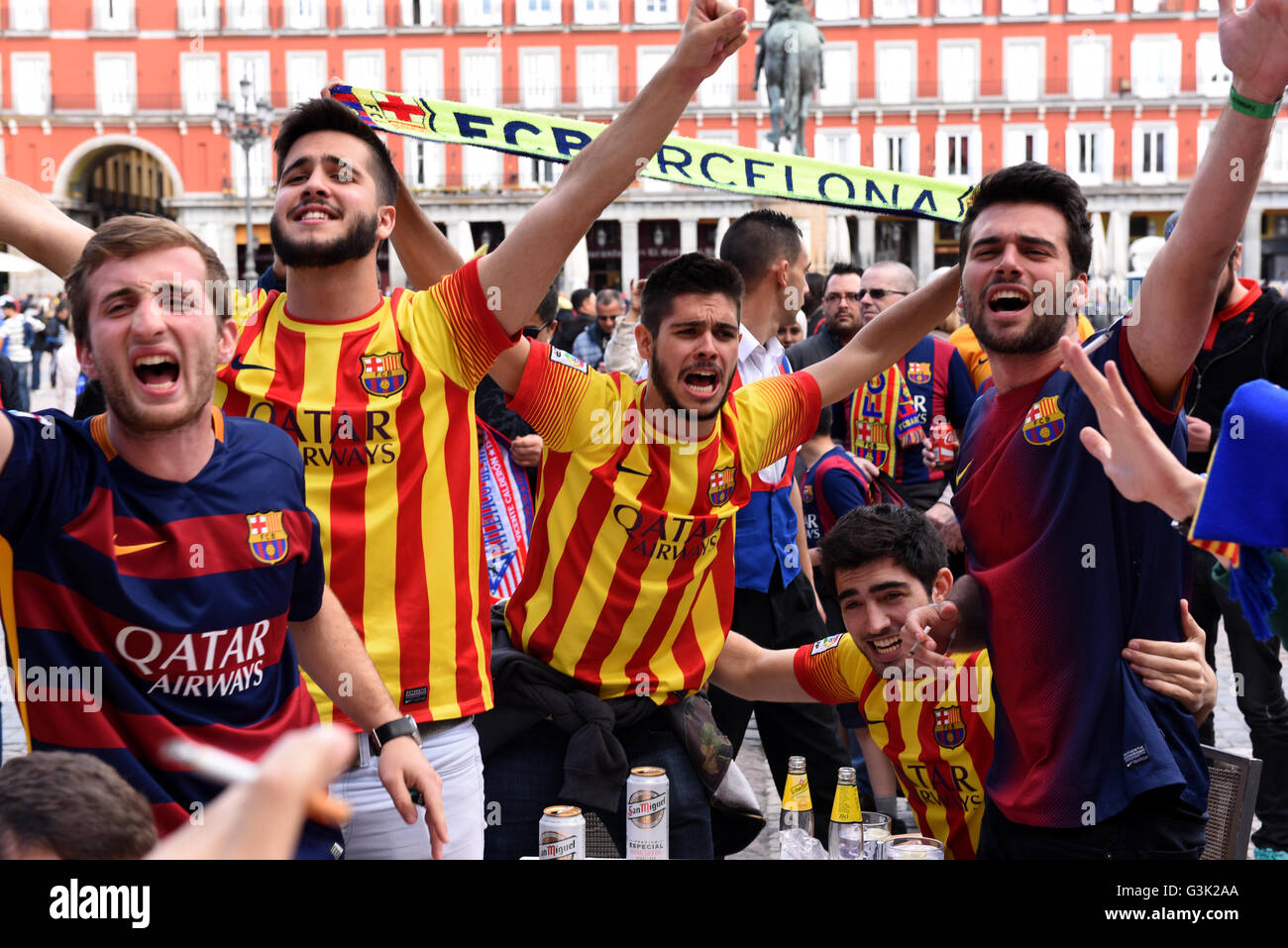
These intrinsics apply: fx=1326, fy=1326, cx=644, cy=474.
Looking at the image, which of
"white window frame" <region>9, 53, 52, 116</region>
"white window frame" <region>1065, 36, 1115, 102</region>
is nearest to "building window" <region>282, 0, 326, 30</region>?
"white window frame" <region>9, 53, 52, 116</region>

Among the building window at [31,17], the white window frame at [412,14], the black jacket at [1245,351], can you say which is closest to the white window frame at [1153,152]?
the white window frame at [412,14]

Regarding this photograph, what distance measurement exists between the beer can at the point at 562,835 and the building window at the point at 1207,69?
55791mm

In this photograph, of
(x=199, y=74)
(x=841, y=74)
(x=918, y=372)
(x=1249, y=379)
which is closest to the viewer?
(x=1249, y=379)

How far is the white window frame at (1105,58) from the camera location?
52.4 metres

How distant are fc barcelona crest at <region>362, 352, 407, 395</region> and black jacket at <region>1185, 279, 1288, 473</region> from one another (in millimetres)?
3295

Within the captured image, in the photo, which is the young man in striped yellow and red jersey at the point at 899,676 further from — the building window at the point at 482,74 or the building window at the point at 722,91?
the building window at the point at 482,74

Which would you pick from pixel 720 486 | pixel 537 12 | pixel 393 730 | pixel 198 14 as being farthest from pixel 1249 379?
pixel 198 14

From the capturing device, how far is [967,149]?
174 feet

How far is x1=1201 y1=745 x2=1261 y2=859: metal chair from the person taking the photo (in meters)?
3.22

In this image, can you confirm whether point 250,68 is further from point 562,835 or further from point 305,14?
point 562,835

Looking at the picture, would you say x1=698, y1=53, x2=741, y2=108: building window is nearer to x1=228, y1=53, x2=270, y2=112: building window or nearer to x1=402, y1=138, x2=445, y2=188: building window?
x1=402, y1=138, x2=445, y2=188: building window

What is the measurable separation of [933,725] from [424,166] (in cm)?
5223

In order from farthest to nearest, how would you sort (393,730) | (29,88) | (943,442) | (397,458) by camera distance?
(29,88) < (943,442) < (397,458) < (393,730)
